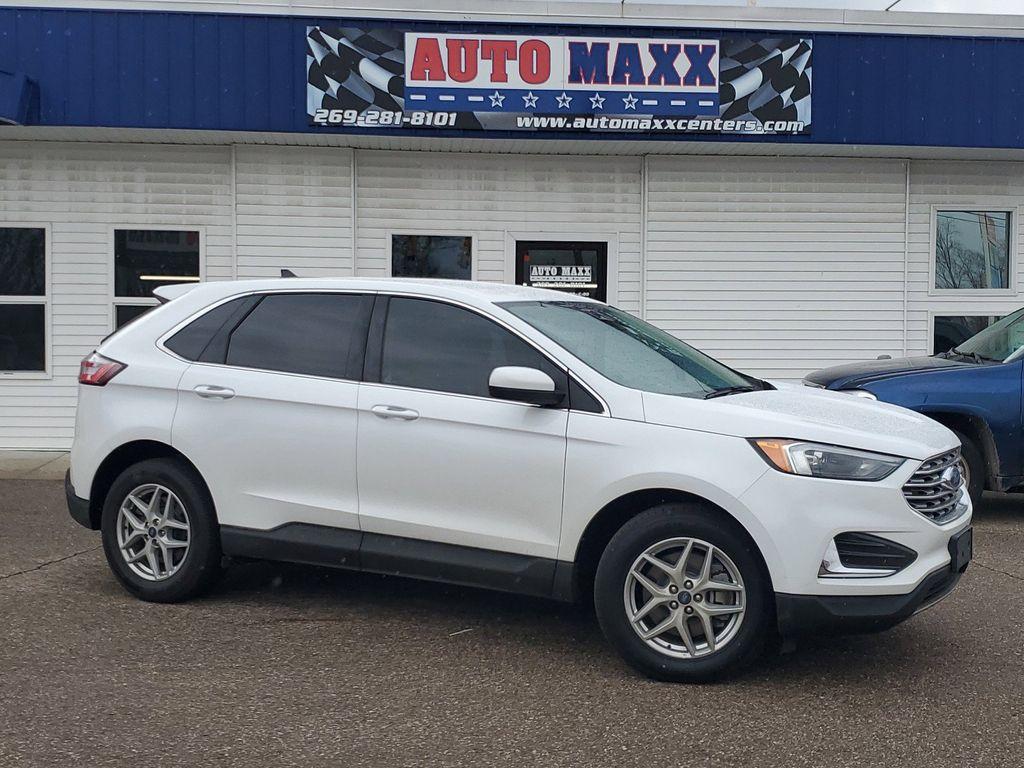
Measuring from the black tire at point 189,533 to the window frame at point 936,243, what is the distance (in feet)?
33.1

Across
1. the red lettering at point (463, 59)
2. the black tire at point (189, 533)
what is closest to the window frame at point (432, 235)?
the red lettering at point (463, 59)

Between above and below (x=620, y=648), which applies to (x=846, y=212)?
above

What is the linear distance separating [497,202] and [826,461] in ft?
28.9

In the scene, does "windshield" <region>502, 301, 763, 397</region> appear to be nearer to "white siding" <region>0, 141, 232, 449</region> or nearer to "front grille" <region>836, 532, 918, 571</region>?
"front grille" <region>836, 532, 918, 571</region>

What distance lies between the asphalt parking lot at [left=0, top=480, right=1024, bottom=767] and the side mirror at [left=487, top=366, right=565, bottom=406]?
121 centimetres

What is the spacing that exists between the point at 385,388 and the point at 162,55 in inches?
306

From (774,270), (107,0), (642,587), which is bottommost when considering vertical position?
(642,587)

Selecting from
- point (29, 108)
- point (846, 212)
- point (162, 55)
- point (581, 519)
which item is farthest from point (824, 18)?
point (581, 519)

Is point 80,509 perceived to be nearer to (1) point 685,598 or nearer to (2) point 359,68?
(1) point 685,598

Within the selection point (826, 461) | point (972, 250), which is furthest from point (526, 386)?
point (972, 250)

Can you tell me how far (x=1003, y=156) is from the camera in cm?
1330

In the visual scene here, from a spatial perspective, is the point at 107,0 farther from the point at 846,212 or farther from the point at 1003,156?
the point at 1003,156

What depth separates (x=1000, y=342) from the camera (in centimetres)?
941

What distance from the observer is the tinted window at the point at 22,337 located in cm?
1295
